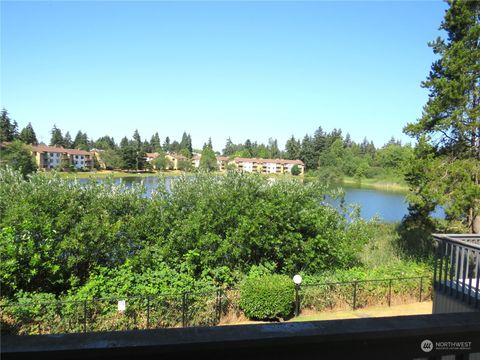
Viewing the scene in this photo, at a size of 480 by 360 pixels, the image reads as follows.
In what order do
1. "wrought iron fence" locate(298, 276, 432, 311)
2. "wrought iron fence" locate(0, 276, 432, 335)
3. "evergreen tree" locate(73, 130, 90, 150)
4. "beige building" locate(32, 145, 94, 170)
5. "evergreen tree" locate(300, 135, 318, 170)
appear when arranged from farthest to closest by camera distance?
1. "evergreen tree" locate(73, 130, 90, 150)
2. "evergreen tree" locate(300, 135, 318, 170)
3. "beige building" locate(32, 145, 94, 170)
4. "wrought iron fence" locate(298, 276, 432, 311)
5. "wrought iron fence" locate(0, 276, 432, 335)

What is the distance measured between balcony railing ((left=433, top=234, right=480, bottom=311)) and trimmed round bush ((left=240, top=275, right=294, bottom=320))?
4676 millimetres

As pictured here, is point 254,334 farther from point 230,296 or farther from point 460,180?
point 460,180

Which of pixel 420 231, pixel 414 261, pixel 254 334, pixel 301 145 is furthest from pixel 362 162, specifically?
pixel 254 334

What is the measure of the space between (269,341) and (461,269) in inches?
274

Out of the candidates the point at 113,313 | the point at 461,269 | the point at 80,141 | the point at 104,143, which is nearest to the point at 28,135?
the point at 80,141

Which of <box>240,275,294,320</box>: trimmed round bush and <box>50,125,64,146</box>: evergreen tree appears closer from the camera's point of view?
<box>240,275,294,320</box>: trimmed round bush

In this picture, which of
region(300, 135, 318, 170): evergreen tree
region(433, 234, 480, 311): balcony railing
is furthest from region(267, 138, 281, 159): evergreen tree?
region(433, 234, 480, 311): balcony railing

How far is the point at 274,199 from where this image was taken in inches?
539

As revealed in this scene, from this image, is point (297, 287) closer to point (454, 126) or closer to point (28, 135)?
point (454, 126)

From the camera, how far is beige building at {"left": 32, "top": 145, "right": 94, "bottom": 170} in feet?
159

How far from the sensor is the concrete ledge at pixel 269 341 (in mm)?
937

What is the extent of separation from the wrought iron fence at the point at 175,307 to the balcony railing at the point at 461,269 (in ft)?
16.3

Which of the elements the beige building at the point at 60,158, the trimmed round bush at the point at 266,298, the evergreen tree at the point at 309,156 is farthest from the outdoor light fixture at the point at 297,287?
the evergreen tree at the point at 309,156

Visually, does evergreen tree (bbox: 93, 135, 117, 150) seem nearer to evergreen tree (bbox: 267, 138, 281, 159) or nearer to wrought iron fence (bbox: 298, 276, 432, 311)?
evergreen tree (bbox: 267, 138, 281, 159)
